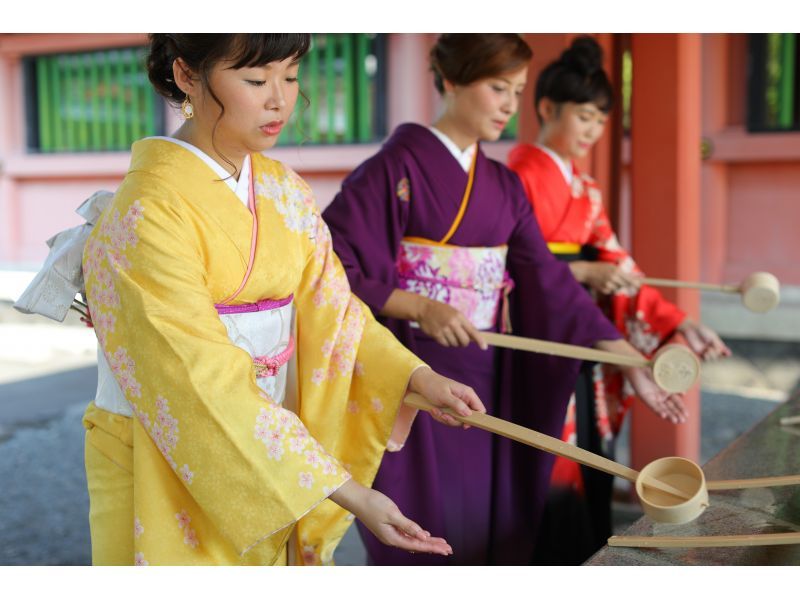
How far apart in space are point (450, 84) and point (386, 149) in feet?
0.93

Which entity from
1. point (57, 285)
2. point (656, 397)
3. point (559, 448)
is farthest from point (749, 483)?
point (57, 285)

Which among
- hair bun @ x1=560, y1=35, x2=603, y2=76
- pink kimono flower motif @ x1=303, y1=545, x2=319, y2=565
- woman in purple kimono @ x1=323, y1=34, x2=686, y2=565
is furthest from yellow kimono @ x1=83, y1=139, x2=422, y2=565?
hair bun @ x1=560, y1=35, x2=603, y2=76

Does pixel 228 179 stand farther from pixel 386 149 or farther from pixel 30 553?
pixel 30 553

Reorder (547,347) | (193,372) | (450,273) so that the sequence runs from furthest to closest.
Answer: (450,273)
(547,347)
(193,372)

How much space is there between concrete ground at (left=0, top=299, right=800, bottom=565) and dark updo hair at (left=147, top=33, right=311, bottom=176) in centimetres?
224

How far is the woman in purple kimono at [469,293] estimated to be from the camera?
8.78 ft

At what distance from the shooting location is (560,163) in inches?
133

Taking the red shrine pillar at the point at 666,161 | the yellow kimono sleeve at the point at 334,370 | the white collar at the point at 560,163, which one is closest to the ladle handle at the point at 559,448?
the yellow kimono sleeve at the point at 334,370

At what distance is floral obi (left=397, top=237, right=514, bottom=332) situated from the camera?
9.14 ft

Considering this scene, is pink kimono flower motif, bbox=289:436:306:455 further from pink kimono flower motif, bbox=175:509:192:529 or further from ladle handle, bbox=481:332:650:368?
ladle handle, bbox=481:332:650:368

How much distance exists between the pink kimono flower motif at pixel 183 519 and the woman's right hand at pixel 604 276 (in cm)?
197

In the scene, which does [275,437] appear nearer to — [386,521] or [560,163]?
[386,521]

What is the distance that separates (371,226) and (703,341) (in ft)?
4.35

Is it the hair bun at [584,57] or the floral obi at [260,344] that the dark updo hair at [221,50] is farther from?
the hair bun at [584,57]
